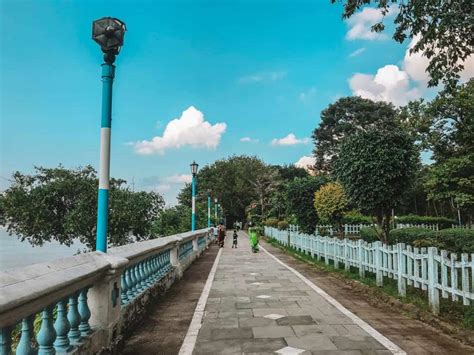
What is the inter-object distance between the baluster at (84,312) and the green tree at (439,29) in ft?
21.2

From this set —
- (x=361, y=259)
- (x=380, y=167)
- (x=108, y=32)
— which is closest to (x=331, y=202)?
(x=380, y=167)

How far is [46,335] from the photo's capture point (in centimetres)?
300

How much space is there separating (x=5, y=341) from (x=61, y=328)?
96cm

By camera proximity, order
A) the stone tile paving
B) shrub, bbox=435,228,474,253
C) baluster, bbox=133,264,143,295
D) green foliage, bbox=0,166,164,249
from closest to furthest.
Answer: the stone tile paving < baluster, bbox=133,264,143,295 < shrub, bbox=435,228,474,253 < green foliage, bbox=0,166,164,249

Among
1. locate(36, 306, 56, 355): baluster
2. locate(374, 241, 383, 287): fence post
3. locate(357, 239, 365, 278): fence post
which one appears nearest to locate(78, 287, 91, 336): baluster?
locate(36, 306, 56, 355): baluster

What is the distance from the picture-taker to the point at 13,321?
7.81 feet

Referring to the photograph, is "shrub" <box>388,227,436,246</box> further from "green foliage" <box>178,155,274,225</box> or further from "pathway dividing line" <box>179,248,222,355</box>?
"green foliage" <box>178,155,274,225</box>

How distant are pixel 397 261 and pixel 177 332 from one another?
15.4 ft

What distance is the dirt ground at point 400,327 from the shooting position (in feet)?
16.1

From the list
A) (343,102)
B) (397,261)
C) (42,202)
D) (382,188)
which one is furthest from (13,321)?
(343,102)

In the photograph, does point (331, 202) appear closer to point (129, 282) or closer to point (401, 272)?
point (401, 272)

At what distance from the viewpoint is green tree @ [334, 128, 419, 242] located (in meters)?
10.9

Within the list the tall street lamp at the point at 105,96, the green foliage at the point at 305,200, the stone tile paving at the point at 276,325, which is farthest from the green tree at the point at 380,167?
the green foliage at the point at 305,200

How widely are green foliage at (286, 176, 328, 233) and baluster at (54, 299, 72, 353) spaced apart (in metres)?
18.0
